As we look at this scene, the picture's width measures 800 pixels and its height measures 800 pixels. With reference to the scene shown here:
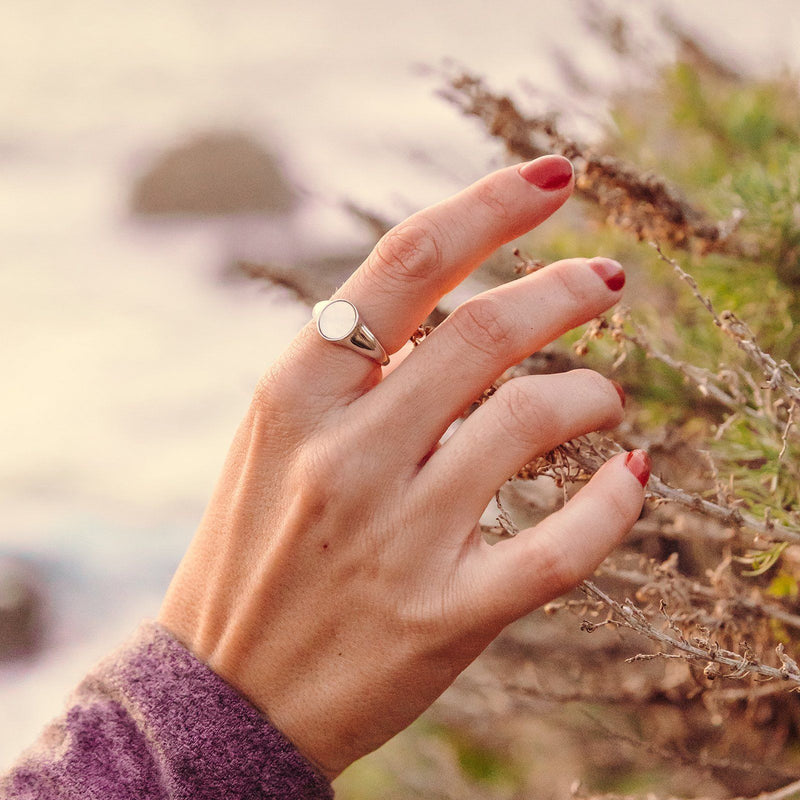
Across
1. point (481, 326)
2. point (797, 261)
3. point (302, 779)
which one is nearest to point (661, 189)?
point (797, 261)

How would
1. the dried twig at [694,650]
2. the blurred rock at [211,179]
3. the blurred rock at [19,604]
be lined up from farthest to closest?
the blurred rock at [211,179], the blurred rock at [19,604], the dried twig at [694,650]

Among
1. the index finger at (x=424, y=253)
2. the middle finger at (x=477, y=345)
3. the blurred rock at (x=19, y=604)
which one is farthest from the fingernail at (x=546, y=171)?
the blurred rock at (x=19, y=604)

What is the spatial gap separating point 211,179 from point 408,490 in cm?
337

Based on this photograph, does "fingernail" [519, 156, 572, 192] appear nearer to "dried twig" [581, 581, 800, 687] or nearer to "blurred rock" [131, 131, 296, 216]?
"dried twig" [581, 581, 800, 687]

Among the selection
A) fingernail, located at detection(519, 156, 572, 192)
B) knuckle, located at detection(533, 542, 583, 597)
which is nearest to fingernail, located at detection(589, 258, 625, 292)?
fingernail, located at detection(519, 156, 572, 192)

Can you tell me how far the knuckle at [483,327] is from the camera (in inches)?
33.0

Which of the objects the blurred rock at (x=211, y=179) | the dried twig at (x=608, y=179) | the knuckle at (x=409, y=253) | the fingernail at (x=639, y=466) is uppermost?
the blurred rock at (x=211, y=179)

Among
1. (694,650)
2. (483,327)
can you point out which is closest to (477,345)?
(483,327)

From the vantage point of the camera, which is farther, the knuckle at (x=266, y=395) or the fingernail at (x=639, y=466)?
the knuckle at (x=266, y=395)

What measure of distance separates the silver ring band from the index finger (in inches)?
0.5

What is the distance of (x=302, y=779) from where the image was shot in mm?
902

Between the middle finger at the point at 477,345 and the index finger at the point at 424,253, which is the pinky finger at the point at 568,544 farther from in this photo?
the index finger at the point at 424,253

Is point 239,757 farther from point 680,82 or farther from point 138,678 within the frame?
point 680,82

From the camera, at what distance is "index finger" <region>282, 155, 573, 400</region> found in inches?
34.2
